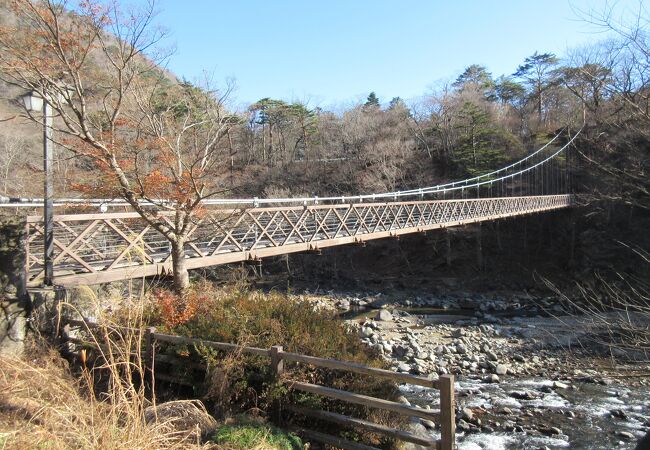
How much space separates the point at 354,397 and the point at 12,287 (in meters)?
3.59

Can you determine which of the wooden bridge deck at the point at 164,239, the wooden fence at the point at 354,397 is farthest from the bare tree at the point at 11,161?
the wooden fence at the point at 354,397

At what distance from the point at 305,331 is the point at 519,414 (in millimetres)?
4778

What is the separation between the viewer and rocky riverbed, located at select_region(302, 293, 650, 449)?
21.0ft

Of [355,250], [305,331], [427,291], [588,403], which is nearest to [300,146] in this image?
[355,250]

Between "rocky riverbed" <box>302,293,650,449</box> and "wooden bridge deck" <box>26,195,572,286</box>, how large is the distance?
5.85 feet

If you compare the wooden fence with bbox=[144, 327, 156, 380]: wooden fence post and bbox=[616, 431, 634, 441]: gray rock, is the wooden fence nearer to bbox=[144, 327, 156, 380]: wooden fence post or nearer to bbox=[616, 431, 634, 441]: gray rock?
bbox=[144, 327, 156, 380]: wooden fence post

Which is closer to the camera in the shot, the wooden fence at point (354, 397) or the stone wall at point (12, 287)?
the wooden fence at point (354, 397)

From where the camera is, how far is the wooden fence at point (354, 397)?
3.00 m

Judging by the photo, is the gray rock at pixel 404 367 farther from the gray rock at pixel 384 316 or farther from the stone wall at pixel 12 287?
the stone wall at pixel 12 287

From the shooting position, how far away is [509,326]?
13961 millimetres

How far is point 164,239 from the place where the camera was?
28.7 ft

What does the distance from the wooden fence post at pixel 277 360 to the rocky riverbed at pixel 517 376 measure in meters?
2.11

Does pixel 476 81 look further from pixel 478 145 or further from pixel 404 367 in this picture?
pixel 404 367

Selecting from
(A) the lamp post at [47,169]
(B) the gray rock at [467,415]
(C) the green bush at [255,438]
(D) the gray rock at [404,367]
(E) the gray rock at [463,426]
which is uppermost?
(A) the lamp post at [47,169]
